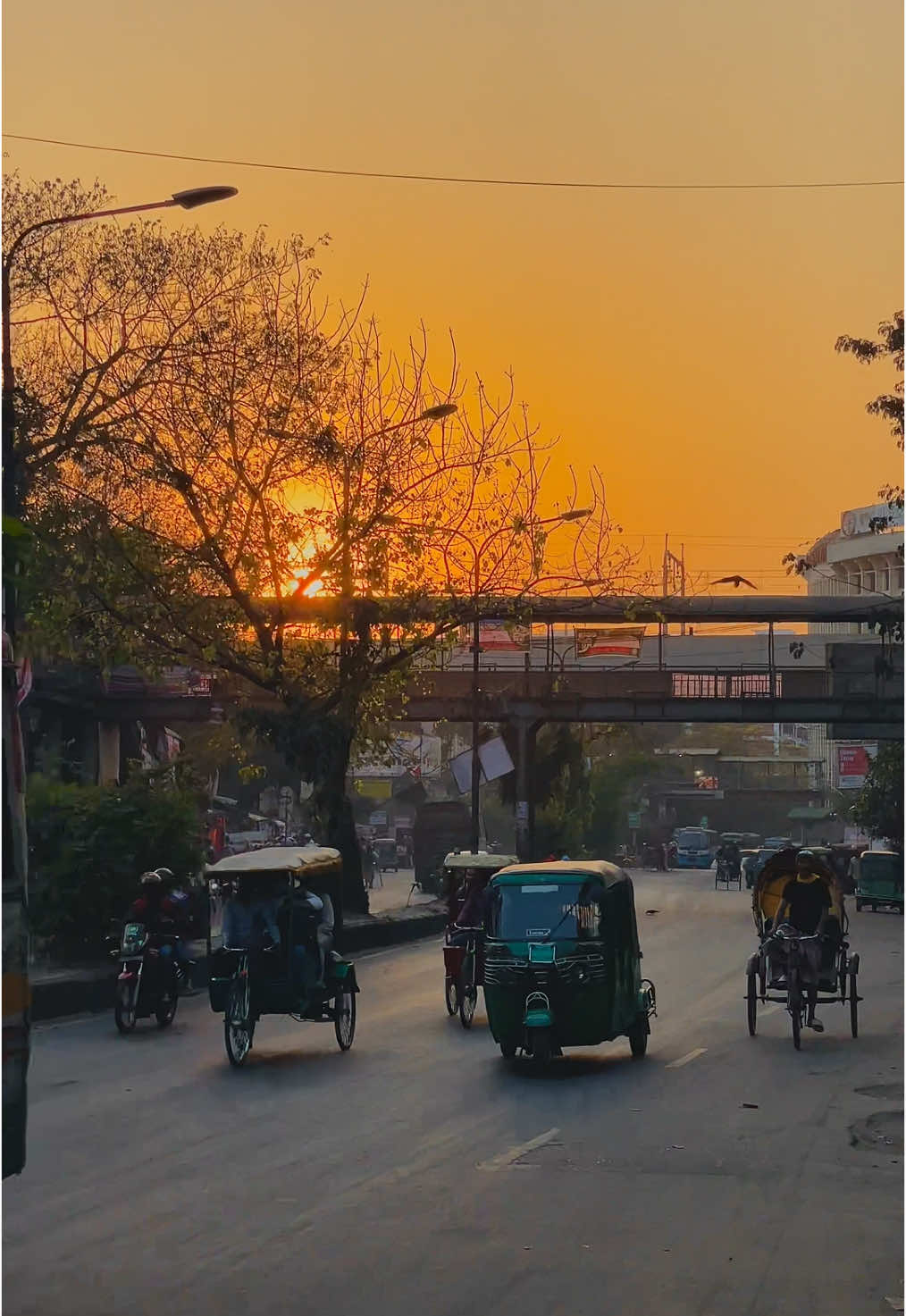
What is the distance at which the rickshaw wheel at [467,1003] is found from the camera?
2078 cm

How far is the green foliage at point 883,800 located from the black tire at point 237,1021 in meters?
53.3

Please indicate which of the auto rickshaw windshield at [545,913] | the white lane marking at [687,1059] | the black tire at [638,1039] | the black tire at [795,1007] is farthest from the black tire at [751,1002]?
the auto rickshaw windshield at [545,913]

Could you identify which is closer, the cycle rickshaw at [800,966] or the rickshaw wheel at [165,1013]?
the cycle rickshaw at [800,966]

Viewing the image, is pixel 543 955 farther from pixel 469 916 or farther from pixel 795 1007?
pixel 469 916

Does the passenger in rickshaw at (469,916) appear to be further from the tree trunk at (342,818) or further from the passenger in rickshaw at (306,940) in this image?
the tree trunk at (342,818)

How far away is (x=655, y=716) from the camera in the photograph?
200 feet

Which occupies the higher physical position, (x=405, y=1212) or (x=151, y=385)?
(x=151, y=385)

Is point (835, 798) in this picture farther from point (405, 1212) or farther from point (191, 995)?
point (405, 1212)

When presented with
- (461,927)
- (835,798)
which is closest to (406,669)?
(461,927)

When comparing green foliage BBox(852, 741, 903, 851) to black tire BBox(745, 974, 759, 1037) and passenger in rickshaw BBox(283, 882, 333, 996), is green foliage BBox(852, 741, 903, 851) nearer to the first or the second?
black tire BBox(745, 974, 759, 1037)

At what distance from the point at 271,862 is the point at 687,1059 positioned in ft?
13.8

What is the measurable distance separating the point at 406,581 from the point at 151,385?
694 cm

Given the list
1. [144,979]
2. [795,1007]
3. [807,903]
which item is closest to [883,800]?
[807,903]

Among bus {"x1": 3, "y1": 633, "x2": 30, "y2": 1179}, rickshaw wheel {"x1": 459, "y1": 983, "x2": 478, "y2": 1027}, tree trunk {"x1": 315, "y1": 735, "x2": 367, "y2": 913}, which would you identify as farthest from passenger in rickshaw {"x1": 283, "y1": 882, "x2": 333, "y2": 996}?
tree trunk {"x1": 315, "y1": 735, "x2": 367, "y2": 913}
